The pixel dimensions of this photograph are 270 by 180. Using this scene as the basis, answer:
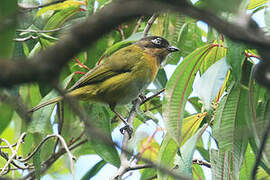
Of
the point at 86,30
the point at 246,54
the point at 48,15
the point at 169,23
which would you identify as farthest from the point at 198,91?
the point at 48,15

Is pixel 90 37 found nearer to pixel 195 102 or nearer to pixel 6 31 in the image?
pixel 6 31

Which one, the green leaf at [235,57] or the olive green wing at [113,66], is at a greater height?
the green leaf at [235,57]

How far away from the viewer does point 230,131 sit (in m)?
2.96

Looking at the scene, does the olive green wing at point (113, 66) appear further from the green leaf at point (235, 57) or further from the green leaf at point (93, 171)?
the green leaf at point (235, 57)

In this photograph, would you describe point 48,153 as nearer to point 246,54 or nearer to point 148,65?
point 148,65

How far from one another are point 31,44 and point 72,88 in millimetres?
766

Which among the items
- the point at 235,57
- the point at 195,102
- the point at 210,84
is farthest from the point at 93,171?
the point at 235,57

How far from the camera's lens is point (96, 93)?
4.41 metres

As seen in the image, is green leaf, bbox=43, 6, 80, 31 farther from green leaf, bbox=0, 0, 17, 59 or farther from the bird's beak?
green leaf, bbox=0, 0, 17, 59

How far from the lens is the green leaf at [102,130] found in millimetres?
3464

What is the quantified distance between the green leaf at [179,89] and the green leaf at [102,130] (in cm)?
60

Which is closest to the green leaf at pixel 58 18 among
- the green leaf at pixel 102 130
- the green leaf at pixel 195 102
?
the green leaf at pixel 102 130

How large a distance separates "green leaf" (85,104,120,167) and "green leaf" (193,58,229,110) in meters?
0.88

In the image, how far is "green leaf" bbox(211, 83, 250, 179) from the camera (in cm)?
293
